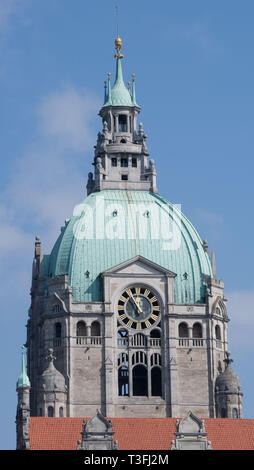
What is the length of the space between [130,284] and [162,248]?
13.6ft

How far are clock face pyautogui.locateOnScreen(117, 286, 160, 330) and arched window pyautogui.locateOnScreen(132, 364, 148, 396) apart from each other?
3008 millimetres

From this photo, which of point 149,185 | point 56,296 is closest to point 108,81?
point 149,185

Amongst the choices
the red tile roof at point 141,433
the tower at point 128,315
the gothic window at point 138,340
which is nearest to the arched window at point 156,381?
the tower at point 128,315

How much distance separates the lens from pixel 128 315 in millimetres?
150250

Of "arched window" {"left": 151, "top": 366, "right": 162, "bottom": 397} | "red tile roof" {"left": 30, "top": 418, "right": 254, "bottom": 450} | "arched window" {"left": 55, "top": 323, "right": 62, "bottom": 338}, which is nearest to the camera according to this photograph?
"red tile roof" {"left": 30, "top": 418, "right": 254, "bottom": 450}

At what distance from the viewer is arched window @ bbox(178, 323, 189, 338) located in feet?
496

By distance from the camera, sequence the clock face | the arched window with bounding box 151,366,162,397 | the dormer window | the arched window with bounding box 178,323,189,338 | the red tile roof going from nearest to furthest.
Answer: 1. the red tile roof
2. the arched window with bounding box 151,366,162,397
3. the clock face
4. the arched window with bounding box 178,323,189,338
5. the dormer window

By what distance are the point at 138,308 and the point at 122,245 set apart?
5.00m

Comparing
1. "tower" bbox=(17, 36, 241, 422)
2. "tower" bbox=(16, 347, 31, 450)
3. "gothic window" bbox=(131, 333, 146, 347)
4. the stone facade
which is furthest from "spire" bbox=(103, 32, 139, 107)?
"tower" bbox=(16, 347, 31, 450)

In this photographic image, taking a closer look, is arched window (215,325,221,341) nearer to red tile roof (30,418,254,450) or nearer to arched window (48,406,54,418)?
arched window (48,406,54,418)

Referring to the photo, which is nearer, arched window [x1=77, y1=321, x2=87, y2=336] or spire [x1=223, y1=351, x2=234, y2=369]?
arched window [x1=77, y1=321, x2=87, y2=336]

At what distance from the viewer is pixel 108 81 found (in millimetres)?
161125
